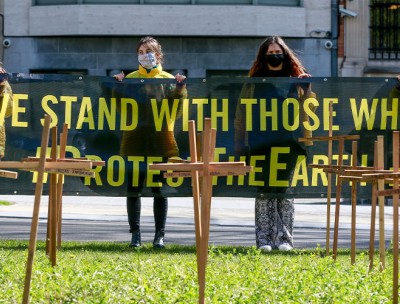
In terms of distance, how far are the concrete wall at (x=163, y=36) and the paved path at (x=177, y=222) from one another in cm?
443

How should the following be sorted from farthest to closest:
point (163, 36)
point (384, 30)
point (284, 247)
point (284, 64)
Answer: point (384, 30) < point (163, 36) < point (284, 64) < point (284, 247)

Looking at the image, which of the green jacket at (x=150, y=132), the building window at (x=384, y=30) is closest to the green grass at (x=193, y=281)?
the green jacket at (x=150, y=132)

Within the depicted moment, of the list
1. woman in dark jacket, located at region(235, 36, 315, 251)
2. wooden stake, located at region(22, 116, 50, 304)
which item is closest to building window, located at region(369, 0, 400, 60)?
woman in dark jacket, located at region(235, 36, 315, 251)

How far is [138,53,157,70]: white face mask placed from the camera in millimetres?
12805

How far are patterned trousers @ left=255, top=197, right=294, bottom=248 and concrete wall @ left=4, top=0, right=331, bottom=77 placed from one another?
1597 cm

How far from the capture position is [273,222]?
1284cm

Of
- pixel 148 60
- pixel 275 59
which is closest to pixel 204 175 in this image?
pixel 148 60

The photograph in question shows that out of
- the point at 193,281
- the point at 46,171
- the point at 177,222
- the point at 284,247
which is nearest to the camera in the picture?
the point at 46,171

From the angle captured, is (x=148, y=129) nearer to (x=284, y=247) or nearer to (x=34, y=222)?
(x=284, y=247)

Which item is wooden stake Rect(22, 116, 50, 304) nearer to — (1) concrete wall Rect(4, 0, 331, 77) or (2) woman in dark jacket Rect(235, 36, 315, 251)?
(2) woman in dark jacket Rect(235, 36, 315, 251)

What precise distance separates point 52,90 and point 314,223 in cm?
669

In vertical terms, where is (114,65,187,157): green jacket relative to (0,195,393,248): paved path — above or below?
above

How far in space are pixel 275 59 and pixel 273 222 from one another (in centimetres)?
161

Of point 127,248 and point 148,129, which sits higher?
point 148,129
